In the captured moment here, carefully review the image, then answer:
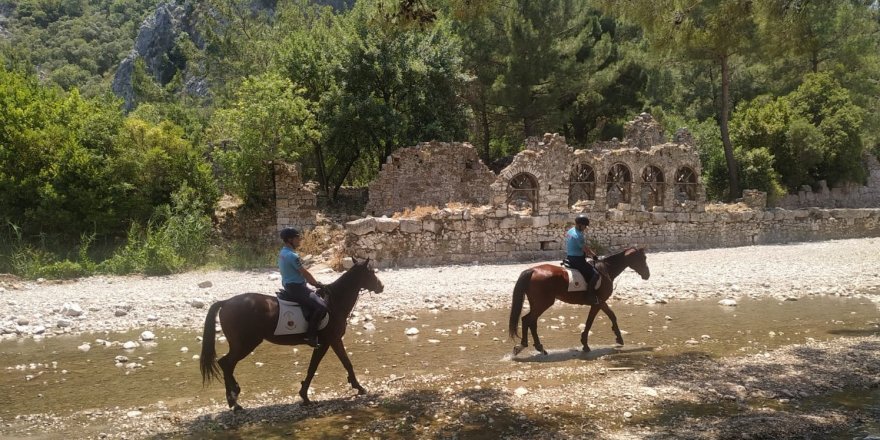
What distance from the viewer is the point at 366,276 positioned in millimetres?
7578

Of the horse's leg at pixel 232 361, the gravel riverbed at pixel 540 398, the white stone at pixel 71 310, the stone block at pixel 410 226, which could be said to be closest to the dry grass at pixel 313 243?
the stone block at pixel 410 226

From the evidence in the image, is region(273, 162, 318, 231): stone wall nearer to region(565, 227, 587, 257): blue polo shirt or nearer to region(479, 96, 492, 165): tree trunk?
region(479, 96, 492, 165): tree trunk

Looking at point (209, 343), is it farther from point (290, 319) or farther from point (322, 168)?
point (322, 168)

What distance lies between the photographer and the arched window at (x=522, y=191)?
19.0 m

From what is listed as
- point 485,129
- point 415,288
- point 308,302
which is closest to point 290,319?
point 308,302

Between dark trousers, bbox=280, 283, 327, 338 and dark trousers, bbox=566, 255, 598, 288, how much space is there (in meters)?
4.18

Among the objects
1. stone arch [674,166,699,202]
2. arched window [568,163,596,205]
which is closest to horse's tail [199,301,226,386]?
arched window [568,163,596,205]

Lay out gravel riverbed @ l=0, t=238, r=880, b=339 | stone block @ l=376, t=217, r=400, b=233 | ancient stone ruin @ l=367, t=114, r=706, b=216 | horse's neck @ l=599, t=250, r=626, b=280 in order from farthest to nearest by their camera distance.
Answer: ancient stone ruin @ l=367, t=114, r=706, b=216, stone block @ l=376, t=217, r=400, b=233, gravel riverbed @ l=0, t=238, r=880, b=339, horse's neck @ l=599, t=250, r=626, b=280

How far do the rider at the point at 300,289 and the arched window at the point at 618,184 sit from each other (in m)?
14.8

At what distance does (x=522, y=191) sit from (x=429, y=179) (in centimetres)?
367

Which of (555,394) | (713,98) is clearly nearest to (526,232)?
(555,394)

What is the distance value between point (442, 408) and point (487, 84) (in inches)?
872

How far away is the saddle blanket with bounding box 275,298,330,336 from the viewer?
6.95m

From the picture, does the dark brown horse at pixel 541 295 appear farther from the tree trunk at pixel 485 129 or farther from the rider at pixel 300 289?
the tree trunk at pixel 485 129
